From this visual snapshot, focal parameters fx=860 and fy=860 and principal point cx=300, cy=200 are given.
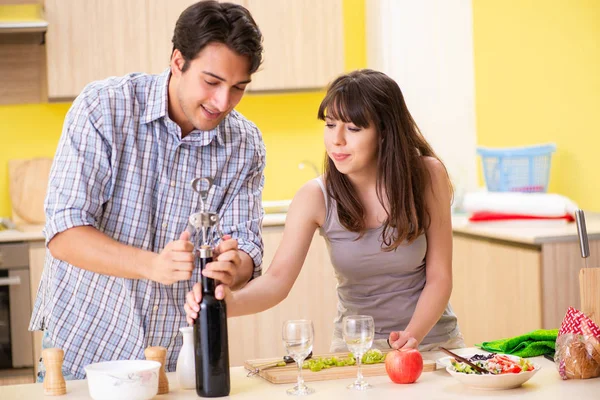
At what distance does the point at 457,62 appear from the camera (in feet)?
15.6

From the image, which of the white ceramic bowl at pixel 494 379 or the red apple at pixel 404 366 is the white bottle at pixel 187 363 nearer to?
the red apple at pixel 404 366

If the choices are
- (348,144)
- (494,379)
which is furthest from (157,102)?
(494,379)

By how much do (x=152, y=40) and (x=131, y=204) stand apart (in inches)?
97.8

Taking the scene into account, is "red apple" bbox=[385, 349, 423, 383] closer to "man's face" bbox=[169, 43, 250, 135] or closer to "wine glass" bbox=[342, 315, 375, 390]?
"wine glass" bbox=[342, 315, 375, 390]

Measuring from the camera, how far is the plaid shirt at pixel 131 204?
82.8 inches

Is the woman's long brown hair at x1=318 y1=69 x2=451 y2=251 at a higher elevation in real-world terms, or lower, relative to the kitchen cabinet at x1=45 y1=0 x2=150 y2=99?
lower

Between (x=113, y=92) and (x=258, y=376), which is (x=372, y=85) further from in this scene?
(x=258, y=376)

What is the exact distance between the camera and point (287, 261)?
94.2 inches

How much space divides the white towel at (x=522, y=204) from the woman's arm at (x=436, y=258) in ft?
4.55

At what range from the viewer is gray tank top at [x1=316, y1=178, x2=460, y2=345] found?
97.2 inches

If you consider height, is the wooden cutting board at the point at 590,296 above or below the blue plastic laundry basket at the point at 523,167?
below

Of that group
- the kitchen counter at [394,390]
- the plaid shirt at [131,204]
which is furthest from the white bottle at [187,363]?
the plaid shirt at [131,204]

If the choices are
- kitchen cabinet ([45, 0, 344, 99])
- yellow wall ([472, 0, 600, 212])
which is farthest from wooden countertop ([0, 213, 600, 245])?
kitchen cabinet ([45, 0, 344, 99])

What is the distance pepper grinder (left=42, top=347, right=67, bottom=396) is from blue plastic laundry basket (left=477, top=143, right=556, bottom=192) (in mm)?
3021
